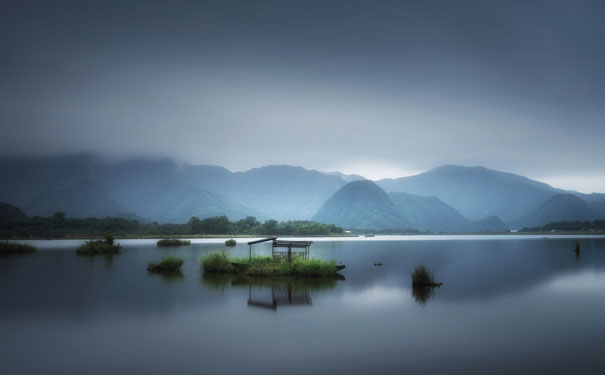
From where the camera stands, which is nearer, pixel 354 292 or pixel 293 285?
pixel 354 292

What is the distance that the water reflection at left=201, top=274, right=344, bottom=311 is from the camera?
21328mm

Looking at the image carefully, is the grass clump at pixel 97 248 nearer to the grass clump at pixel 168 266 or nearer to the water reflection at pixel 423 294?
the grass clump at pixel 168 266

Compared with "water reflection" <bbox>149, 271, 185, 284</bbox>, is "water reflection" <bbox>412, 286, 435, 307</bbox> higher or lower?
higher

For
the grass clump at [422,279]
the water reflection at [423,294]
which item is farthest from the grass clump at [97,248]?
the water reflection at [423,294]

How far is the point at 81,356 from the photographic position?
12.5m

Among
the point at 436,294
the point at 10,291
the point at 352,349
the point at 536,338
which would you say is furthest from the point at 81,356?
the point at 436,294

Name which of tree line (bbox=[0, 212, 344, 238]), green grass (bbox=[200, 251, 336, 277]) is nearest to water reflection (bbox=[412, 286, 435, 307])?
green grass (bbox=[200, 251, 336, 277])

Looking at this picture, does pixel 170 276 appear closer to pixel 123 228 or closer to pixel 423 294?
pixel 423 294

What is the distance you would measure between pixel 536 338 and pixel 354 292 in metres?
11.4

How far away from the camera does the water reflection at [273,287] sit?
70.0 ft

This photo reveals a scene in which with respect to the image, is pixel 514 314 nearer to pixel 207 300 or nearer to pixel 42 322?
pixel 207 300

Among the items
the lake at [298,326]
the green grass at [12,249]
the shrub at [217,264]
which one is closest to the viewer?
the lake at [298,326]

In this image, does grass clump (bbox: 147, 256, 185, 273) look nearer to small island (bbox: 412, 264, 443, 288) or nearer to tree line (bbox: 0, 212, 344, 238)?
small island (bbox: 412, 264, 443, 288)

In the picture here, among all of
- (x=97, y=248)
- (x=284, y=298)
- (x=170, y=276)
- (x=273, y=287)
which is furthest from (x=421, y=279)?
(x=97, y=248)
